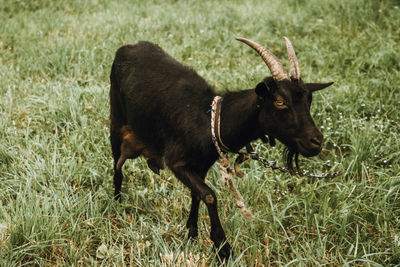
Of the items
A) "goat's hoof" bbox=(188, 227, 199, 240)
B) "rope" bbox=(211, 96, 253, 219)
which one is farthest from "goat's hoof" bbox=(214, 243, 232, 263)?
"goat's hoof" bbox=(188, 227, 199, 240)

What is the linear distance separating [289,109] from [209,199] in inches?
30.0

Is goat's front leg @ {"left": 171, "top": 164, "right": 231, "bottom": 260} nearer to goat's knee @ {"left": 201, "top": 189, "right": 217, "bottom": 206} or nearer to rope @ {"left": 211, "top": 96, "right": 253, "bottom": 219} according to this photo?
goat's knee @ {"left": 201, "top": 189, "right": 217, "bottom": 206}

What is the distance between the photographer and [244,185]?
3.46 m

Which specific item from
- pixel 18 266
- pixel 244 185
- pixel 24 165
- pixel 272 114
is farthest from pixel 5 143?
pixel 272 114

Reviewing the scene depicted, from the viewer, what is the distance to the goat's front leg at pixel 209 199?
244 cm

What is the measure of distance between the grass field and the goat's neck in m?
0.79

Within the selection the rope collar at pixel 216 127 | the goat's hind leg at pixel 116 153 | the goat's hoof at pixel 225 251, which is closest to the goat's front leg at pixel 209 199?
the goat's hoof at pixel 225 251

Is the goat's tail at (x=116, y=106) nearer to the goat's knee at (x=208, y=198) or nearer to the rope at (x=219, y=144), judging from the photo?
the rope at (x=219, y=144)

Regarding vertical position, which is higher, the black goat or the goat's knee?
the black goat

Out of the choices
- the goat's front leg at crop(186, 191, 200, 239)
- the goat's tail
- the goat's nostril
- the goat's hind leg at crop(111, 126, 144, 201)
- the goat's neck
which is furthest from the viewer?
the goat's tail

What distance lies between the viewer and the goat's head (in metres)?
2.23

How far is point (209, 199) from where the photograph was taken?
2430 mm

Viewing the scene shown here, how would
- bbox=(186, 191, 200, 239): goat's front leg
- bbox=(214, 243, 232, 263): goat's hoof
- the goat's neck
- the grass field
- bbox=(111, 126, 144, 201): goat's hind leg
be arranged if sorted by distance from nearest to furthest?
1. the goat's neck
2. bbox=(214, 243, 232, 263): goat's hoof
3. the grass field
4. bbox=(186, 191, 200, 239): goat's front leg
5. bbox=(111, 126, 144, 201): goat's hind leg

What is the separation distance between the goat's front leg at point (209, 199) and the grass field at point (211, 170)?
12cm
